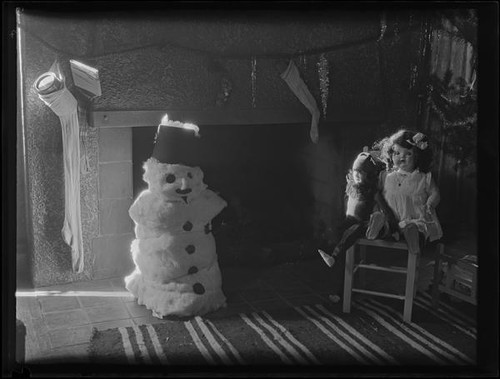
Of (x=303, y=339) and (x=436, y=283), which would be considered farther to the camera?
(x=436, y=283)

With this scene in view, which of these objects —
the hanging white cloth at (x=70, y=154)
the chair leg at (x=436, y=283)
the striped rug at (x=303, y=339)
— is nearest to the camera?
the striped rug at (x=303, y=339)

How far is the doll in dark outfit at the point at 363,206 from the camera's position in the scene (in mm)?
3414

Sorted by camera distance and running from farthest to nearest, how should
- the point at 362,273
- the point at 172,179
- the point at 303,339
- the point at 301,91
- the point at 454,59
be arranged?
the point at 362,273 → the point at 301,91 → the point at 454,59 → the point at 172,179 → the point at 303,339

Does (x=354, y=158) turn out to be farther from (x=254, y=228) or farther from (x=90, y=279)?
(x=90, y=279)

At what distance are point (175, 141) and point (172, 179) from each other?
214 mm

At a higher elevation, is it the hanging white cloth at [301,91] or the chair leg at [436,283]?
the hanging white cloth at [301,91]

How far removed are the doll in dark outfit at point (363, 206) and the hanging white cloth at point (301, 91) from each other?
363 millimetres

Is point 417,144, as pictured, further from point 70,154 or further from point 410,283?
point 70,154

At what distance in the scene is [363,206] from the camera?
11.4 feet

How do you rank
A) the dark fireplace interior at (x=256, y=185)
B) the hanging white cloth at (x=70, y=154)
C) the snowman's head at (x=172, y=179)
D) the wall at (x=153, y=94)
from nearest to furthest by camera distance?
the wall at (x=153, y=94) < the snowman's head at (x=172, y=179) < the hanging white cloth at (x=70, y=154) < the dark fireplace interior at (x=256, y=185)

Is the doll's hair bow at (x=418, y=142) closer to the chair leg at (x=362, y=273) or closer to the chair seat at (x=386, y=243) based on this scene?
the chair seat at (x=386, y=243)

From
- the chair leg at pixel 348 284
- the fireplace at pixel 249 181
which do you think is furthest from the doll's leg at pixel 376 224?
the fireplace at pixel 249 181

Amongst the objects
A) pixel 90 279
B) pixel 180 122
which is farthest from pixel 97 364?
pixel 180 122

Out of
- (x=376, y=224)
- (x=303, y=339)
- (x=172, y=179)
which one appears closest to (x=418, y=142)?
(x=376, y=224)
